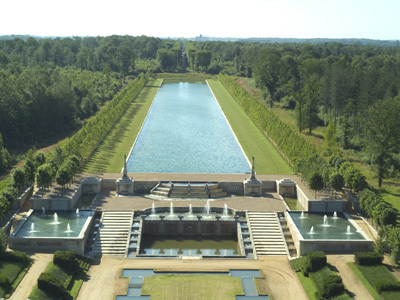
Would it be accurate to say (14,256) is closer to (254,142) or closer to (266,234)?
(266,234)

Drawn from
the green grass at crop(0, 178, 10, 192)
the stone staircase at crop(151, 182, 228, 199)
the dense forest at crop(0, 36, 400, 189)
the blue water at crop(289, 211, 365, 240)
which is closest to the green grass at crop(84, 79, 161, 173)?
A: the dense forest at crop(0, 36, 400, 189)

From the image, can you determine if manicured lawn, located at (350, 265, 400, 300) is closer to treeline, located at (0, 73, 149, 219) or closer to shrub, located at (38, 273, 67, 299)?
shrub, located at (38, 273, 67, 299)

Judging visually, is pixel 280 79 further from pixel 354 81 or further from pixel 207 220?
pixel 207 220

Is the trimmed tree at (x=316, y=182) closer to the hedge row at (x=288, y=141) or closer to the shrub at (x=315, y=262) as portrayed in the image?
the hedge row at (x=288, y=141)

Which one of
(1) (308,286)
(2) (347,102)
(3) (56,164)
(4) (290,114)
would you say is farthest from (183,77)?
(1) (308,286)

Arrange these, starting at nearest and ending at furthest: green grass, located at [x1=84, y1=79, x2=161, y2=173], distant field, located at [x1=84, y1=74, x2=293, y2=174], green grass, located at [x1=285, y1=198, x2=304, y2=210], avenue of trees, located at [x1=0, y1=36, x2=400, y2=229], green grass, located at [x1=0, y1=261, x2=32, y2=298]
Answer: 1. green grass, located at [x1=0, y1=261, x2=32, y2=298]
2. green grass, located at [x1=285, y1=198, x2=304, y2=210]
3. avenue of trees, located at [x1=0, y1=36, x2=400, y2=229]
4. green grass, located at [x1=84, y1=79, x2=161, y2=173]
5. distant field, located at [x1=84, y1=74, x2=293, y2=174]

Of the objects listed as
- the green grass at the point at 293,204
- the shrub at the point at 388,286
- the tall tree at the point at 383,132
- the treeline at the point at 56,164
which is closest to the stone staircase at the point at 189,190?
the green grass at the point at 293,204
